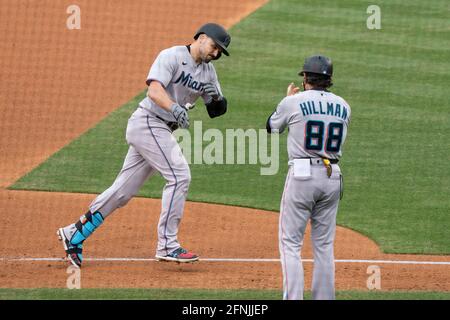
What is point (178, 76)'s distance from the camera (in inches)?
Answer: 308

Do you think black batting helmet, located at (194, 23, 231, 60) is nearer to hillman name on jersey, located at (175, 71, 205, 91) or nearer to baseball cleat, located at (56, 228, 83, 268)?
hillman name on jersey, located at (175, 71, 205, 91)

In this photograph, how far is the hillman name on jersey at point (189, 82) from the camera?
785 cm

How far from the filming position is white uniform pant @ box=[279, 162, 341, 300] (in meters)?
6.38

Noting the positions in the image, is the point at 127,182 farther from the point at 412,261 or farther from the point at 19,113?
the point at 19,113

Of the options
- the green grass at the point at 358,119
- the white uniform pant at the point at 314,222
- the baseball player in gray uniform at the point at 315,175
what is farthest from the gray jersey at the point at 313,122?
the green grass at the point at 358,119

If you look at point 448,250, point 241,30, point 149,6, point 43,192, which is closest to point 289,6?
point 241,30

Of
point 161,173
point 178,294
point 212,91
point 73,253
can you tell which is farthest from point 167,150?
point 178,294

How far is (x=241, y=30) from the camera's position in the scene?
1703 cm

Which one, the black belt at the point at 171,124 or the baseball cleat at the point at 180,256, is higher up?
the black belt at the point at 171,124

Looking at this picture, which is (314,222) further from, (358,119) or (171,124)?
(358,119)

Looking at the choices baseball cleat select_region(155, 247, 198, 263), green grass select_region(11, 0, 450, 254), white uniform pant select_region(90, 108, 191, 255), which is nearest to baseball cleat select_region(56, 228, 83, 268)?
white uniform pant select_region(90, 108, 191, 255)

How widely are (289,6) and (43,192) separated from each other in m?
8.47

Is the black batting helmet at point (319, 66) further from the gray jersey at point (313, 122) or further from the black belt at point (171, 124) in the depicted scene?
the black belt at point (171, 124)

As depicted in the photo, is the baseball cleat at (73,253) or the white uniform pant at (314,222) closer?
the white uniform pant at (314,222)
